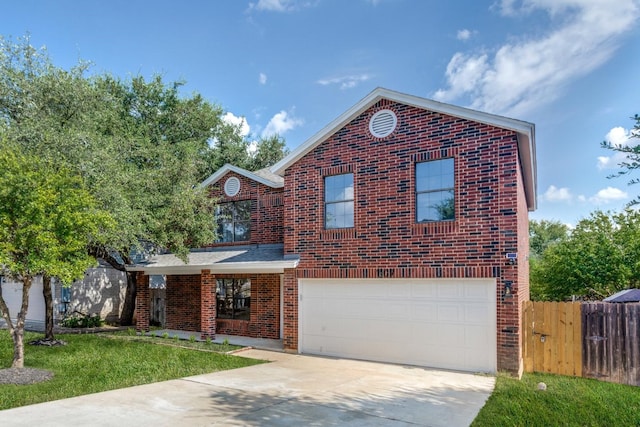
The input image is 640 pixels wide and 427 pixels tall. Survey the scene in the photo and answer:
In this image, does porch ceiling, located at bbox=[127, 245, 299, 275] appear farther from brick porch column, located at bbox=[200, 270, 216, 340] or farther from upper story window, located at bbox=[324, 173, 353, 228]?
upper story window, located at bbox=[324, 173, 353, 228]

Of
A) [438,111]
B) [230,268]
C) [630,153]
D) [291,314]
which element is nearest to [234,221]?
[230,268]

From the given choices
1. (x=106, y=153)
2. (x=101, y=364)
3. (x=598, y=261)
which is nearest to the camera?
(x=101, y=364)

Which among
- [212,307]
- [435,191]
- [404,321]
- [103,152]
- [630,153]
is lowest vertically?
[212,307]

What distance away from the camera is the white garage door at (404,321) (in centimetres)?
985

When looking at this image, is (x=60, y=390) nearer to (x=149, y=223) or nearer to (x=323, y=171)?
(x=149, y=223)

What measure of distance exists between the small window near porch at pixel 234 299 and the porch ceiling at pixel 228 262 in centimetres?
105

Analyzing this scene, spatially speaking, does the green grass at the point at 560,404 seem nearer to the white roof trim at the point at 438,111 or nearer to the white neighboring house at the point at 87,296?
the white roof trim at the point at 438,111

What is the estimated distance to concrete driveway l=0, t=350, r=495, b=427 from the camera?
6.39 m

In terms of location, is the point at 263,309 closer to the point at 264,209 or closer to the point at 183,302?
the point at 264,209

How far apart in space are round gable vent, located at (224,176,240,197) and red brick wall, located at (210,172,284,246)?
0.53ft

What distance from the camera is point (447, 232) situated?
1027 centimetres

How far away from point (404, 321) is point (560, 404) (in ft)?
13.2

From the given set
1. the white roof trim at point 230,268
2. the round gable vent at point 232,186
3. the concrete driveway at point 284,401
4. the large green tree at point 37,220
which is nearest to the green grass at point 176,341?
the white roof trim at point 230,268

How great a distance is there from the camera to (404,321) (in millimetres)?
10820
